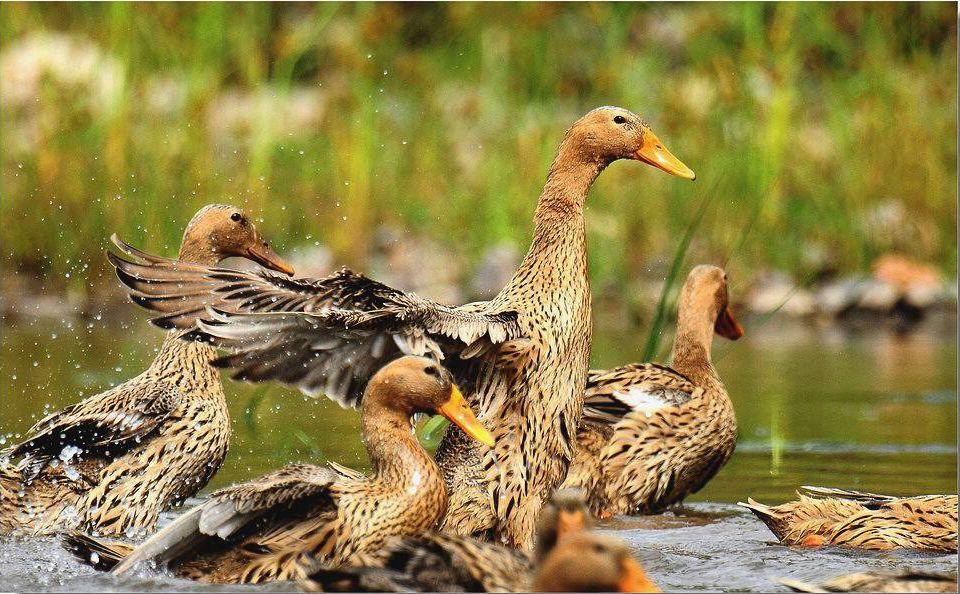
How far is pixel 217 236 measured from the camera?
21.9ft

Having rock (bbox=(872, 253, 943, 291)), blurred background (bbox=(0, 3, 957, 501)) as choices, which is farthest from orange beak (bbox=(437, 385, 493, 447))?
rock (bbox=(872, 253, 943, 291))

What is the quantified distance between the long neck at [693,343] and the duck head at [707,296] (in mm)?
16

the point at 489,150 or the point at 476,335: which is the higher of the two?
the point at 489,150

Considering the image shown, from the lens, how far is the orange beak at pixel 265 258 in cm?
677

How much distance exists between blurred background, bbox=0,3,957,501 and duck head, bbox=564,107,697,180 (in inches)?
200

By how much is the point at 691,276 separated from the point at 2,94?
7027 mm

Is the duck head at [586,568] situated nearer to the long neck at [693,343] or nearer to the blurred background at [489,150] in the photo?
the long neck at [693,343]

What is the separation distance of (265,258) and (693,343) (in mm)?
2011

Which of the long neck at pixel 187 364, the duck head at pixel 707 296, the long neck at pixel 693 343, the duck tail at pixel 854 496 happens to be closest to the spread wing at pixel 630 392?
the long neck at pixel 693 343

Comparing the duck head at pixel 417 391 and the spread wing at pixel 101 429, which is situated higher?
the duck head at pixel 417 391

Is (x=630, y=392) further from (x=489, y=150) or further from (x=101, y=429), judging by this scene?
(x=489, y=150)

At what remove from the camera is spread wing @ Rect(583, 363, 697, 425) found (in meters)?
6.75

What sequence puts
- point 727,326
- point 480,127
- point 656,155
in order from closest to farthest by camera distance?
point 656,155
point 727,326
point 480,127

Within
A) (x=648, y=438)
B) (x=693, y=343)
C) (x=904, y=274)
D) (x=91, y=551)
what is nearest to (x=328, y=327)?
(x=91, y=551)
